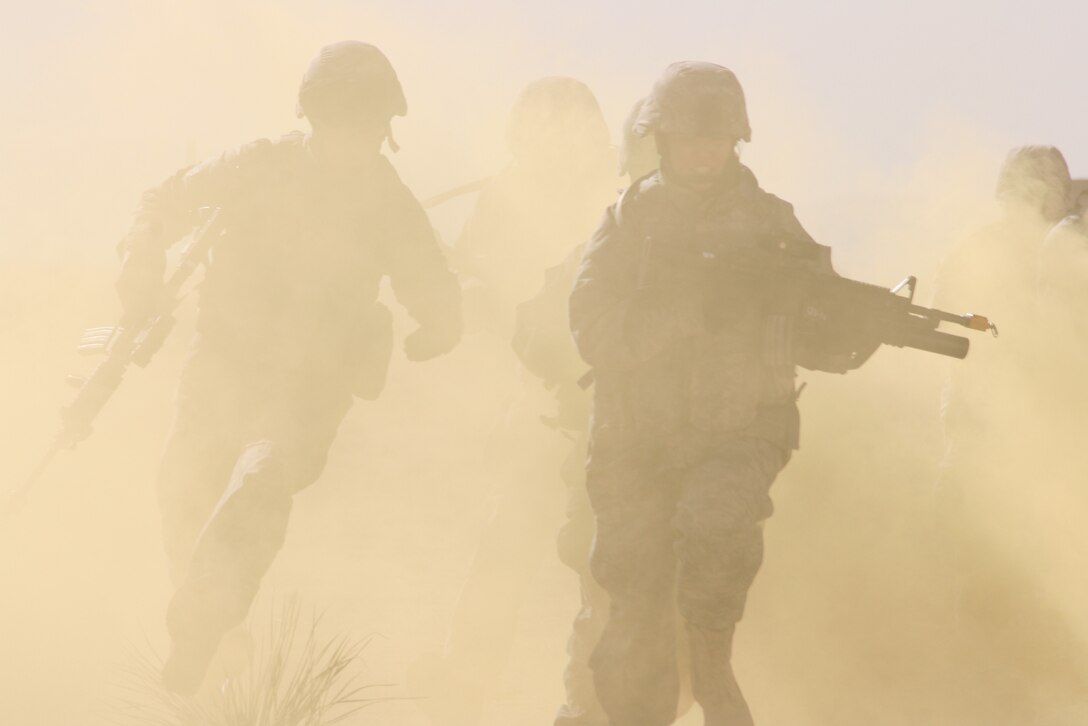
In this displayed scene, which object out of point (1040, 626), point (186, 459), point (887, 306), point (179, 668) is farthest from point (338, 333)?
point (1040, 626)

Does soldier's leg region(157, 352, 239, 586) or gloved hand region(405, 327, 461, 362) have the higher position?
gloved hand region(405, 327, 461, 362)

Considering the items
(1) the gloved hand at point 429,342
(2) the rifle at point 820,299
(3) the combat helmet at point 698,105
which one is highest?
(3) the combat helmet at point 698,105

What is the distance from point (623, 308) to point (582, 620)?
1.85 meters

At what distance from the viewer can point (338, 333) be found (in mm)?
7770

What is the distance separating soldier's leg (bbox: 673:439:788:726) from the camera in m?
5.93

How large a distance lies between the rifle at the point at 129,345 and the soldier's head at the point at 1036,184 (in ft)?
16.0

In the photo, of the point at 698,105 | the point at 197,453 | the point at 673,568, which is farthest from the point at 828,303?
the point at 197,453

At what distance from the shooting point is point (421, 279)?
7.96m

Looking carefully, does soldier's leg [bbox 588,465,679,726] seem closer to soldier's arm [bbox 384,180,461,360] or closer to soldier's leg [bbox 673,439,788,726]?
soldier's leg [bbox 673,439,788,726]

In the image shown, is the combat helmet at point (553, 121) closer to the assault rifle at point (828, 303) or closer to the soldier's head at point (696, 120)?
the soldier's head at point (696, 120)

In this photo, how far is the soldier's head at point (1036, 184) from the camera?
10.4m

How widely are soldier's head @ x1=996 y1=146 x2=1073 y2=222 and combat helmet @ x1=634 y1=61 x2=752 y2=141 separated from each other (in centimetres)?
456

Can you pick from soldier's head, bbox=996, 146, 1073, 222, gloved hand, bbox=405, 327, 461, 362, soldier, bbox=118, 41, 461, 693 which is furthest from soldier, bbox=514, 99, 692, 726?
soldier's head, bbox=996, 146, 1073, 222

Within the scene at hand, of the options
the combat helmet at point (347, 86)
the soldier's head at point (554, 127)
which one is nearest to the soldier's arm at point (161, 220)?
the combat helmet at point (347, 86)
